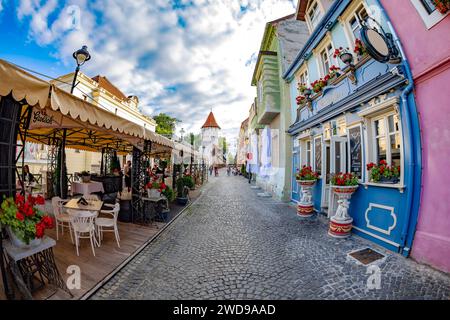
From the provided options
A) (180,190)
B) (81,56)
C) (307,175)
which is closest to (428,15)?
(307,175)

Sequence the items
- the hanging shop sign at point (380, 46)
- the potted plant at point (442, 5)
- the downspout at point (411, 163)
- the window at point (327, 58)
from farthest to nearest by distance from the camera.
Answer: the window at point (327, 58) → the hanging shop sign at point (380, 46) → the downspout at point (411, 163) → the potted plant at point (442, 5)

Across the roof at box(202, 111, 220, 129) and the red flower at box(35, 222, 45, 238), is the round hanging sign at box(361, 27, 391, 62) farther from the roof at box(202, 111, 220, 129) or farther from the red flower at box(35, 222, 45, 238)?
the roof at box(202, 111, 220, 129)

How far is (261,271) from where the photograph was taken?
3.60 m

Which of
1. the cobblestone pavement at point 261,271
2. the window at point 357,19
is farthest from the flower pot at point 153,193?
the window at point 357,19

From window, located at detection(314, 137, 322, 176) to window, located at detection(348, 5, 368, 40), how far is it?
11.6 feet

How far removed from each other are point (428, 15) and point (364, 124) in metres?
2.41

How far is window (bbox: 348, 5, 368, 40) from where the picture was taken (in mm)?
5789

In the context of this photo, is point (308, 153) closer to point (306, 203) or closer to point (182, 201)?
point (306, 203)

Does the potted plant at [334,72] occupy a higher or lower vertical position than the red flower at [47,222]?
higher

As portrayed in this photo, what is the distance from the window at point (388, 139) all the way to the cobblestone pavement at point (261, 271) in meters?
2.14

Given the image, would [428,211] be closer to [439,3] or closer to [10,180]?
[439,3]

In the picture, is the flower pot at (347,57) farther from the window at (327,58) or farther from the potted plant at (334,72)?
the window at (327,58)

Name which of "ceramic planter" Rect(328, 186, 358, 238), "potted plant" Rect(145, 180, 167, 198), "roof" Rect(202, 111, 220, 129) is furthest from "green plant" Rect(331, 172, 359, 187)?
"roof" Rect(202, 111, 220, 129)

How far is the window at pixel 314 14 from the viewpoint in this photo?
8.62m
